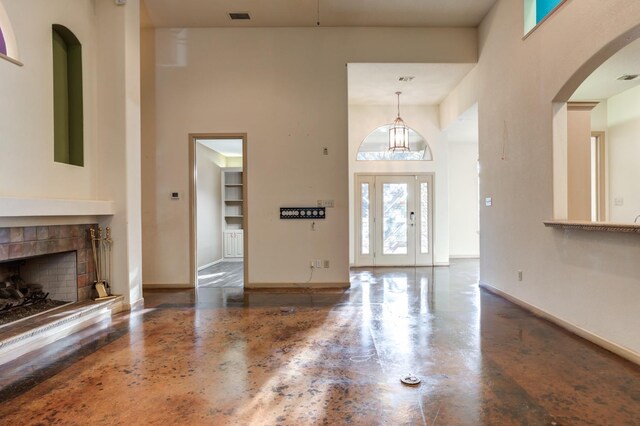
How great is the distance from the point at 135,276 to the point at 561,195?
190 inches

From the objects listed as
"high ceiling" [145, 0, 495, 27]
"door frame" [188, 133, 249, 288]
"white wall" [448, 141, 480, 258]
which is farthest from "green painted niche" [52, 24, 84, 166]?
"white wall" [448, 141, 480, 258]

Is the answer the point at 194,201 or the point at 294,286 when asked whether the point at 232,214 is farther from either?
the point at 294,286

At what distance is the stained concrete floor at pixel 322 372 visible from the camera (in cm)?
194

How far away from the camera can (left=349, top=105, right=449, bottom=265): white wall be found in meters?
7.09

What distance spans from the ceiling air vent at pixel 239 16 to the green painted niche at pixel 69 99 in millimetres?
1990

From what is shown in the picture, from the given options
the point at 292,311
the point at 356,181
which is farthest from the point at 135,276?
the point at 356,181

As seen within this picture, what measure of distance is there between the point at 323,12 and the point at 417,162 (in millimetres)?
3552

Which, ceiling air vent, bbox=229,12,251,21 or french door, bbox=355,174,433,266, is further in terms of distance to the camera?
french door, bbox=355,174,433,266

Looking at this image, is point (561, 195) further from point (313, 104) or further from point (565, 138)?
point (313, 104)

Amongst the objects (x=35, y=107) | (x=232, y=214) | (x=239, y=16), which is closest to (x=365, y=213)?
(x=232, y=214)

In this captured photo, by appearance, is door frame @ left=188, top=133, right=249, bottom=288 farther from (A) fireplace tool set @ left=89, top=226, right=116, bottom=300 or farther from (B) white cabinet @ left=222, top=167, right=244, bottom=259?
(B) white cabinet @ left=222, top=167, right=244, bottom=259

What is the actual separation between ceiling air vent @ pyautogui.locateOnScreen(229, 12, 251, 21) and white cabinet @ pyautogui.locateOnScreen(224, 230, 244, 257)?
4.63 metres

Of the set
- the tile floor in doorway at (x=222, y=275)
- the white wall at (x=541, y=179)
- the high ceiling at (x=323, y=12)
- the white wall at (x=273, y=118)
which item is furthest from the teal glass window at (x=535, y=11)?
the tile floor in doorway at (x=222, y=275)

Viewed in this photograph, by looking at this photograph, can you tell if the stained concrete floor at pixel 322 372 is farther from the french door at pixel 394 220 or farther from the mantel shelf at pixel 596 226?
the french door at pixel 394 220
